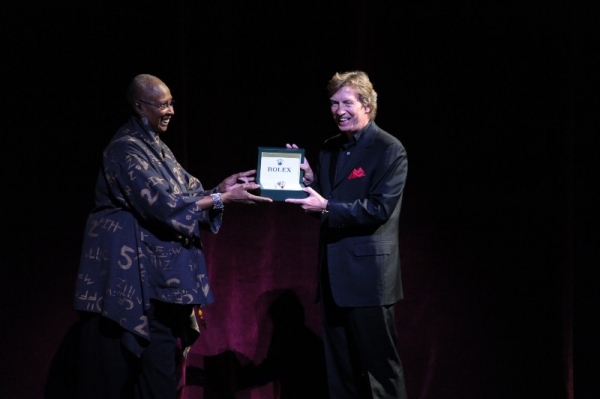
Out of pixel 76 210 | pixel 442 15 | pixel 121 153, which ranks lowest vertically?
pixel 76 210

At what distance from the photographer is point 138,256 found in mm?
2471

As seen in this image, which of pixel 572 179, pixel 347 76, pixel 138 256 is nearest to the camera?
pixel 138 256

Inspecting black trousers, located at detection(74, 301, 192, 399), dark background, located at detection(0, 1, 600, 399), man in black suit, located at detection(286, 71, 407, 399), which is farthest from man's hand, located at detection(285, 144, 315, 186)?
black trousers, located at detection(74, 301, 192, 399)

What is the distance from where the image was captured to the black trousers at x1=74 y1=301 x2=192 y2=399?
2.51 m

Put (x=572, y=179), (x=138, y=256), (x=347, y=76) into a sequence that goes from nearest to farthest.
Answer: (x=138, y=256)
(x=347, y=76)
(x=572, y=179)

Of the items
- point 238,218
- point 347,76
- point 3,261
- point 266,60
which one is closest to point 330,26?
point 266,60

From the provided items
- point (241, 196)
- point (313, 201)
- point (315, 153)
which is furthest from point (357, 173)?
point (315, 153)

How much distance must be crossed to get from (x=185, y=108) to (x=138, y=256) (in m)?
0.87

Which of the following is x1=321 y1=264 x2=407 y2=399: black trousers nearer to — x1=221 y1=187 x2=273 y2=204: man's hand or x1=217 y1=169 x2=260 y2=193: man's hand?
x1=221 y1=187 x2=273 y2=204: man's hand

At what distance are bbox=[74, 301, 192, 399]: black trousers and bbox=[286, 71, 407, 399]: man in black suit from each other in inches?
22.3

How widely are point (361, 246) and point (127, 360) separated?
91 centimetres

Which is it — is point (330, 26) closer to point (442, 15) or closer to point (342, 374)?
point (442, 15)

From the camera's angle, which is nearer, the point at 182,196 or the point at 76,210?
the point at 182,196

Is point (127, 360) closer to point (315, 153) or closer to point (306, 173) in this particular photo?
point (306, 173)
